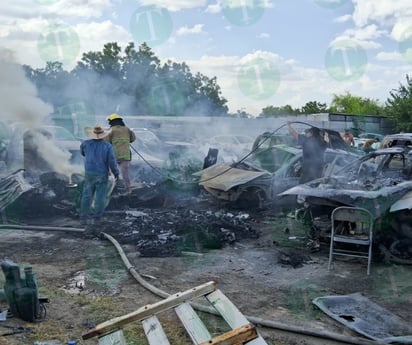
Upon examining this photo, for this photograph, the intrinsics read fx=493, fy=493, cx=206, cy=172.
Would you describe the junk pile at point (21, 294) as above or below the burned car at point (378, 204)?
below

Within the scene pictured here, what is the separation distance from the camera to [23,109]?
11.0 m

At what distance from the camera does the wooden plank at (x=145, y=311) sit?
3.69 metres

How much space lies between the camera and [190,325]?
3.58 meters

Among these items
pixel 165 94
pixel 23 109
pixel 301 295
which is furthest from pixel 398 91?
pixel 301 295

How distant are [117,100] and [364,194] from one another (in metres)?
18.6

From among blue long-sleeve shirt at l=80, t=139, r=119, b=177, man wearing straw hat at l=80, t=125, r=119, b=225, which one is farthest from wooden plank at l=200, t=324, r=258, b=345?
blue long-sleeve shirt at l=80, t=139, r=119, b=177

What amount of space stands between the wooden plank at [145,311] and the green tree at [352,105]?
43215 millimetres

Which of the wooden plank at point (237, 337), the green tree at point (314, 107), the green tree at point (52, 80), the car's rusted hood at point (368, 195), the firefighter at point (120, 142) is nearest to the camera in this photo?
the wooden plank at point (237, 337)

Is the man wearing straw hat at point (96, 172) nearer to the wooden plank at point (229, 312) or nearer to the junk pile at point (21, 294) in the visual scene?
the junk pile at point (21, 294)

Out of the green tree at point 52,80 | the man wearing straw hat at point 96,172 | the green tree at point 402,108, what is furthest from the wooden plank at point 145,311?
the green tree at point 402,108

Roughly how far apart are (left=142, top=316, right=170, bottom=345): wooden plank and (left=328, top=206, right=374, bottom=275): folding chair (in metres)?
3.11

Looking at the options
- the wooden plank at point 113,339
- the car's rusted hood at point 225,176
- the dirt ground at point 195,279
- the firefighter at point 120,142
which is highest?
the firefighter at point 120,142

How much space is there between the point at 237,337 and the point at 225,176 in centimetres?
691

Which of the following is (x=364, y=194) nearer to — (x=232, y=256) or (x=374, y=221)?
(x=374, y=221)
